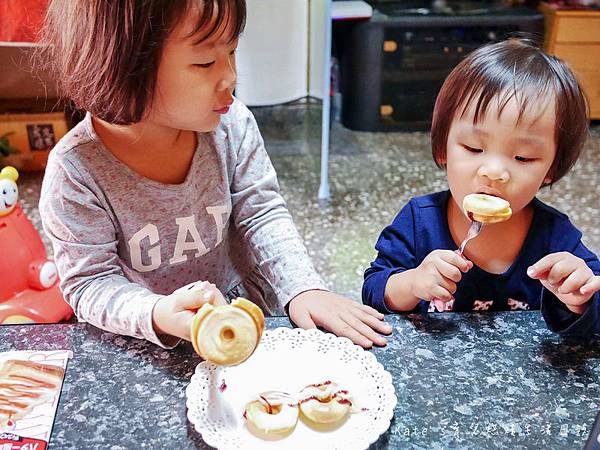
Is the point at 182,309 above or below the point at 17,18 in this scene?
below

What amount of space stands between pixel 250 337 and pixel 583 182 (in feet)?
8.61

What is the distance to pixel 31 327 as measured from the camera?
0.79 metres

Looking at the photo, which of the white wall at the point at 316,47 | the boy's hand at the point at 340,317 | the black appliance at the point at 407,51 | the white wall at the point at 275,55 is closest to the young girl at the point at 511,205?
the boy's hand at the point at 340,317

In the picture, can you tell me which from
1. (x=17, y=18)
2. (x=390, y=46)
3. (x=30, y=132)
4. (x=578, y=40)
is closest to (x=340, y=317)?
(x=17, y=18)

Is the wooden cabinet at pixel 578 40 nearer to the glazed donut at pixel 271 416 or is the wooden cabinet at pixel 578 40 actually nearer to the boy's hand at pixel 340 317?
the boy's hand at pixel 340 317

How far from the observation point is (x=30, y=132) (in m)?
2.78

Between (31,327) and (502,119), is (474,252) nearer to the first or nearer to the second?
(502,119)

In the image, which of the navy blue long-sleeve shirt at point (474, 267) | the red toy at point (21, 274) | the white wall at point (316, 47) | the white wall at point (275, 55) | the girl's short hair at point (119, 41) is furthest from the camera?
the white wall at point (275, 55)

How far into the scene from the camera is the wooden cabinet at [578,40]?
3348 millimetres

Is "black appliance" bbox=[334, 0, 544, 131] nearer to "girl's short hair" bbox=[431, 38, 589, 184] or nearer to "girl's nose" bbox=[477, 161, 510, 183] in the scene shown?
"girl's short hair" bbox=[431, 38, 589, 184]

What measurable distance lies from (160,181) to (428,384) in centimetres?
51

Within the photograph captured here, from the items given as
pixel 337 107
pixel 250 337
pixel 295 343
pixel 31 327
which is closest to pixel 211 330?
pixel 250 337

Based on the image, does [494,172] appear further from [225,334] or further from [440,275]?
[225,334]

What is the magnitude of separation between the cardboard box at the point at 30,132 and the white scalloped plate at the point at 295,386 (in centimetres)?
234
